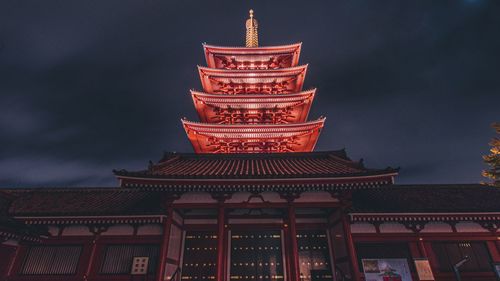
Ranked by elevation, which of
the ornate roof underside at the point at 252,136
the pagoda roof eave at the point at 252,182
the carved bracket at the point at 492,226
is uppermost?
the ornate roof underside at the point at 252,136

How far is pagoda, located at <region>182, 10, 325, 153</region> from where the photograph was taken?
14.9 meters

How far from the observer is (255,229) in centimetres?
1054

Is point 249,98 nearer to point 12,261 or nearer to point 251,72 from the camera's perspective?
point 251,72

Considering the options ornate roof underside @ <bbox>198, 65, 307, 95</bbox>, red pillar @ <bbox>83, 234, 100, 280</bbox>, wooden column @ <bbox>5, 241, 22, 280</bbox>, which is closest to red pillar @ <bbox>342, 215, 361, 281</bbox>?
red pillar @ <bbox>83, 234, 100, 280</bbox>

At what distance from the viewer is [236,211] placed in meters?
10.6

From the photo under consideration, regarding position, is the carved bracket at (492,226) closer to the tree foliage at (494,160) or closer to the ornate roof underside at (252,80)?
the tree foliage at (494,160)

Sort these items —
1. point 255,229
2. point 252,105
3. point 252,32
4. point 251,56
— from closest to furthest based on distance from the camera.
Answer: point 255,229
point 252,105
point 251,56
point 252,32

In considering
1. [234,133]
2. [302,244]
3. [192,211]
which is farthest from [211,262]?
[234,133]

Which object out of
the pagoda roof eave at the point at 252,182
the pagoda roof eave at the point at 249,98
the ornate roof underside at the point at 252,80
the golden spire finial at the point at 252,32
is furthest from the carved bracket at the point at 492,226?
the golden spire finial at the point at 252,32

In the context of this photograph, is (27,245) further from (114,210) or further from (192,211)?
(192,211)

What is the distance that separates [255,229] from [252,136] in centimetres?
625

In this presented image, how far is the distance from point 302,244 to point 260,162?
14.0ft

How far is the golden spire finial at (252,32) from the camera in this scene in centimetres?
2148

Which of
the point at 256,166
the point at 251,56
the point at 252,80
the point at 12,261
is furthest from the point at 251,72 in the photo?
the point at 12,261
